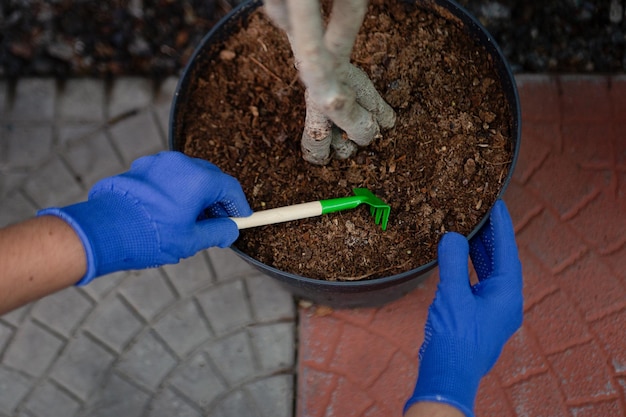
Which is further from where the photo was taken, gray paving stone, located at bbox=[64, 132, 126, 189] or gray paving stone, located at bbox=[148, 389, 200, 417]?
gray paving stone, located at bbox=[64, 132, 126, 189]

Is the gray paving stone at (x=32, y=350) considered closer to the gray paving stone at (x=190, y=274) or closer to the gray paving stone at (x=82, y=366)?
the gray paving stone at (x=82, y=366)

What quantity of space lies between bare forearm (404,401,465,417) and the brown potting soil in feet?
0.88

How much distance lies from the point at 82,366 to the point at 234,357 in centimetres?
46

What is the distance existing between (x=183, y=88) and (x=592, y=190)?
125 centimetres

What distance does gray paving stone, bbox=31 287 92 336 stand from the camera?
69.1 inches

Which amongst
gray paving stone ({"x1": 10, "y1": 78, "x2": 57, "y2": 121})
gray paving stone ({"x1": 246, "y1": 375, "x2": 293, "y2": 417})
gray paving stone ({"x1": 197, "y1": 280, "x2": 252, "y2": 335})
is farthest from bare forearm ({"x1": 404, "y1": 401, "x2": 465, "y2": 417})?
gray paving stone ({"x1": 10, "y1": 78, "x2": 57, "y2": 121})

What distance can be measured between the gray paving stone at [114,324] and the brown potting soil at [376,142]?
701 millimetres

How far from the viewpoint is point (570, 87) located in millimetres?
1794

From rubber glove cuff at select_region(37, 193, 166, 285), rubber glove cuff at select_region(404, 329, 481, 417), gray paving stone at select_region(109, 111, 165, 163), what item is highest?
rubber glove cuff at select_region(37, 193, 166, 285)

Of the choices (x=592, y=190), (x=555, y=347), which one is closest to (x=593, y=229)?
(x=592, y=190)

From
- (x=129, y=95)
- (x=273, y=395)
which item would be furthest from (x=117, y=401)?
(x=129, y=95)

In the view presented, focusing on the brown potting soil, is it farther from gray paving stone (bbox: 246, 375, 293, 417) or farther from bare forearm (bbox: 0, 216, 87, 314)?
gray paving stone (bbox: 246, 375, 293, 417)

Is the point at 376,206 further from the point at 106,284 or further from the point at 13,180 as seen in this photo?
the point at 13,180

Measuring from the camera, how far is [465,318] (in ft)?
3.79
